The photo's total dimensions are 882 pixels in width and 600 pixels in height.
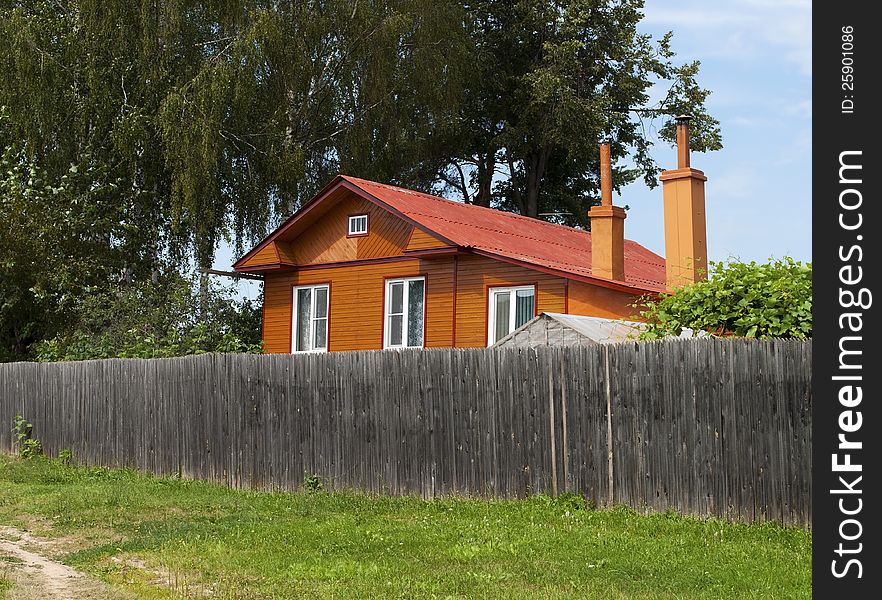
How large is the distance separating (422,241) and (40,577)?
1403 cm

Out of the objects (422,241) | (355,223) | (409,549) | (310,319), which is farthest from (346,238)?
(409,549)

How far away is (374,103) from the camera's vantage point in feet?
104

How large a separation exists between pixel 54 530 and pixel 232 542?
277 centimetres

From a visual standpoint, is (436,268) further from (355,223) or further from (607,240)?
(607,240)

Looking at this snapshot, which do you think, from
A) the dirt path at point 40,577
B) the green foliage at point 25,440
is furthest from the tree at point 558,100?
the dirt path at point 40,577

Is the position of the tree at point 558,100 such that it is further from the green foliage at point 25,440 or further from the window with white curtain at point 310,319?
the green foliage at point 25,440

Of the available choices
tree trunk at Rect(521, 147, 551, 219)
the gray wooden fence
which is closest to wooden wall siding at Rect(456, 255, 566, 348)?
the gray wooden fence

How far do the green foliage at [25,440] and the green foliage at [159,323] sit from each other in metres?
4.89

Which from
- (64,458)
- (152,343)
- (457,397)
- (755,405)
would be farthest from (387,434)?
(152,343)

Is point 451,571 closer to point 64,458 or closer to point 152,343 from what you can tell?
point 64,458

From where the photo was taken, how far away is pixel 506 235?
79.0 ft

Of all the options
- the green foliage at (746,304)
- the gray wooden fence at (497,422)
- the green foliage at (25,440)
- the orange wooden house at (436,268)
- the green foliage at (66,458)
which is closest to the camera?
the gray wooden fence at (497,422)

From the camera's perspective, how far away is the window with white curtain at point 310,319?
25.0m

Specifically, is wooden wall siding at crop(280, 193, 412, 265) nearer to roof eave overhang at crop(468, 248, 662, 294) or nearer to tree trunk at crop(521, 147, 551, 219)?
roof eave overhang at crop(468, 248, 662, 294)
